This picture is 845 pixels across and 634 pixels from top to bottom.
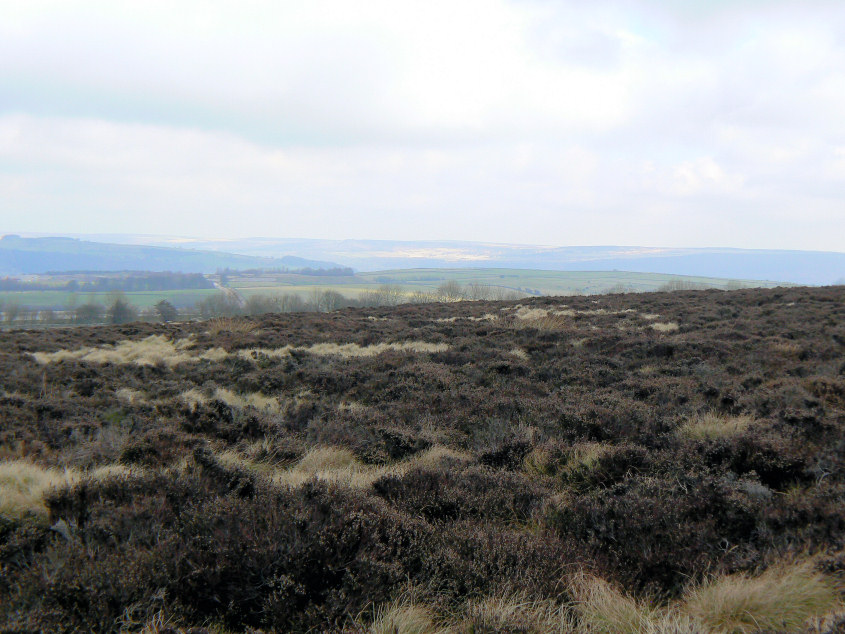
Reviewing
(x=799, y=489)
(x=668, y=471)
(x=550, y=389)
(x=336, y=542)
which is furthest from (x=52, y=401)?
(x=799, y=489)

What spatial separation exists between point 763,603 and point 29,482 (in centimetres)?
526

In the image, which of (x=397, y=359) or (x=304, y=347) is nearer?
(x=397, y=359)

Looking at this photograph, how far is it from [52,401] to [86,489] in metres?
5.36

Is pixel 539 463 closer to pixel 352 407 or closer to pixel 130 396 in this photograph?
pixel 352 407

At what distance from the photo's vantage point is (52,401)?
7250 mm

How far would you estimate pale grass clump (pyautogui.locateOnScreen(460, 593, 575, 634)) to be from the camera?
205 centimetres

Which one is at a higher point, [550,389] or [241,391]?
[550,389]

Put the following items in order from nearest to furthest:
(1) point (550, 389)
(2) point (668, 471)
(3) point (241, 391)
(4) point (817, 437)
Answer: (2) point (668, 471) → (4) point (817, 437) → (1) point (550, 389) → (3) point (241, 391)

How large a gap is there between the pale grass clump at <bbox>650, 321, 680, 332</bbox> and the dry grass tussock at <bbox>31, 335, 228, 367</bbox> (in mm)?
13717

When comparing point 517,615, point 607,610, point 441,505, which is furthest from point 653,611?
point 441,505

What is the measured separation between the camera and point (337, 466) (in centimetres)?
470

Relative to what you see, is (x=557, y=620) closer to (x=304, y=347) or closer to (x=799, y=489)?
(x=799, y=489)

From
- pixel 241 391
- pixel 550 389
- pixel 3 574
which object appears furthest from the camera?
pixel 241 391

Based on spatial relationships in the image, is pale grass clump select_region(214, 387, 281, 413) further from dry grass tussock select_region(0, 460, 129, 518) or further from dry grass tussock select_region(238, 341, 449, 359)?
dry grass tussock select_region(238, 341, 449, 359)
